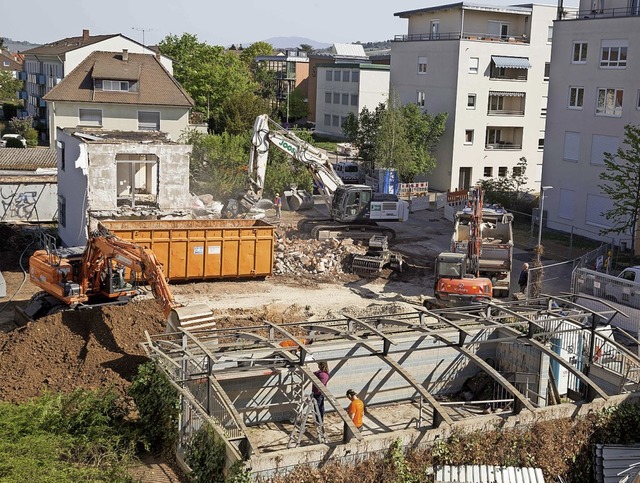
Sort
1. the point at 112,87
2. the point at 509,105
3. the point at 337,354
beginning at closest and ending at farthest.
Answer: the point at 337,354, the point at 112,87, the point at 509,105

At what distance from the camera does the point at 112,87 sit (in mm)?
51094

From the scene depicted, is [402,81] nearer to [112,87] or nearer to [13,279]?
[112,87]

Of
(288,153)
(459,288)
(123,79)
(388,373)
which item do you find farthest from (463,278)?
(123,79)

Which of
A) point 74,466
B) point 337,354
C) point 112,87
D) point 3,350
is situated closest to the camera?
point 74,466

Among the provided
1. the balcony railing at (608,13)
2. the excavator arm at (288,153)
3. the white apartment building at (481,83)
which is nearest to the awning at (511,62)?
the white apartment building at (481,83)

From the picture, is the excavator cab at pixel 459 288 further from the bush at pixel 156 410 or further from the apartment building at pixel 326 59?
the apartment building at pixel 326 59

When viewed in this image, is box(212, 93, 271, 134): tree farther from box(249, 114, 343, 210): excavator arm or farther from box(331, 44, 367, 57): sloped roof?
box(331, 44, 367, 57): sloped roof

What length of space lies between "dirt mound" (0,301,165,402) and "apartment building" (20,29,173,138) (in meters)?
36.7

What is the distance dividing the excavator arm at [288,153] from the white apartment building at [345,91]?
34955mm

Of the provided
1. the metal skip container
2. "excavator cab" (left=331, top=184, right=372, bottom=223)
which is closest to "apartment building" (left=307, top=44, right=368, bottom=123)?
"excavator cab" (left=331, top=184, right=372, bottom=223)

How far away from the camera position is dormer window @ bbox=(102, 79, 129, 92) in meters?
50.9

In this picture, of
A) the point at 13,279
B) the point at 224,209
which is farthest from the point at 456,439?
the point at 224,209

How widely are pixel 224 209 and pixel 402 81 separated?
23.0 m

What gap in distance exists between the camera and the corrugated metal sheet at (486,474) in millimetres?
15180
